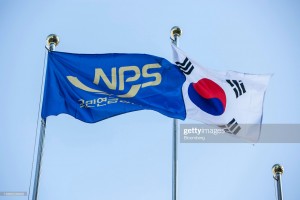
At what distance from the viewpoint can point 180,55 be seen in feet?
51.6

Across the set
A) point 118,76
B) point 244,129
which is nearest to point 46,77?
point 118,76

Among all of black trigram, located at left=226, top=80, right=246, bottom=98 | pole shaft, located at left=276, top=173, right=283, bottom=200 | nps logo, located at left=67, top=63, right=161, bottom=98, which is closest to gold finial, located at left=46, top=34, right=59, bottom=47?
nps logo, located at left=67, top=63, right=161, bottom=98

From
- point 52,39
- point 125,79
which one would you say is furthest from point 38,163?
point 52,39

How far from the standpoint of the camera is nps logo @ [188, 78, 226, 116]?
1568cm

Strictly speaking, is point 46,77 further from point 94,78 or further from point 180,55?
point 180,55

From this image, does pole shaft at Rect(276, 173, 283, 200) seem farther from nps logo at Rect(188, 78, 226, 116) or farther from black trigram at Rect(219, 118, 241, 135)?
nps logo at Rect(188, 78, 226, 116)

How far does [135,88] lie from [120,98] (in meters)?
0.54

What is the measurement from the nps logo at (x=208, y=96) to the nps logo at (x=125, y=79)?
1062mm

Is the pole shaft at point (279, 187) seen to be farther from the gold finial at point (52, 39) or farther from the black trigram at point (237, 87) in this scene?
the gold finial at point (52, 39)

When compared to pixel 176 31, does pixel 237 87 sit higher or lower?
lower

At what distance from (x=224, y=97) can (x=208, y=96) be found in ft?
1.52

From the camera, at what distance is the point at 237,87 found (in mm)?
16062

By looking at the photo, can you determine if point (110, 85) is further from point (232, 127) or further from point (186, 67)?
point (232, 127)

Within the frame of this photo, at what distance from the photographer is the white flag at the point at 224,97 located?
51.1ft
